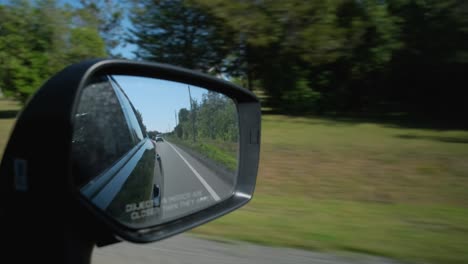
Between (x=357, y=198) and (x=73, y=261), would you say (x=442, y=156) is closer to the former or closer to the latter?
(x=357, y=198)

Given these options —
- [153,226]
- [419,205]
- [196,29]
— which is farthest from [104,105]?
[196,29]

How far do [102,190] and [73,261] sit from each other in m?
0.29

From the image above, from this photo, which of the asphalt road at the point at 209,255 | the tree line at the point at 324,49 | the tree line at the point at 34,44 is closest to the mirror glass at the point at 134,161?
the asphalt road at the point at 209,255

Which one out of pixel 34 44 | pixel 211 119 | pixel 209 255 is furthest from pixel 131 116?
pixel 34 44

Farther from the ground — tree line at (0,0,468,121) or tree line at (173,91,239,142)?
tree line at (0,0,468,121)

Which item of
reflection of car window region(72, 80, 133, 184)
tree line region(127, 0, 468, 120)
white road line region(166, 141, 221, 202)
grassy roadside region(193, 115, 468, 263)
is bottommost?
grassy roadside region(193, 115, 468, 263)

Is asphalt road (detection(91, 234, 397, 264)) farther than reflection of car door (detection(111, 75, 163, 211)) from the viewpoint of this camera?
Yes

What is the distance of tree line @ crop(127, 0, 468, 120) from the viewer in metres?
24.3

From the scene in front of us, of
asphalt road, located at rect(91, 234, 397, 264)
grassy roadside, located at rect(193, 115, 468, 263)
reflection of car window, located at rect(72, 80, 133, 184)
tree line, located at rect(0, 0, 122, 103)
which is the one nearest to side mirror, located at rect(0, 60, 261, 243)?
reflection of car window, located at rect(72, 80, 133, 184)

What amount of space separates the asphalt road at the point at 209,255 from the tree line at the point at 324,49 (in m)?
20.5

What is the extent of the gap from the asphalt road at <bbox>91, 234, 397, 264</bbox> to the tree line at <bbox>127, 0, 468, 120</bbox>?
67.4 feet

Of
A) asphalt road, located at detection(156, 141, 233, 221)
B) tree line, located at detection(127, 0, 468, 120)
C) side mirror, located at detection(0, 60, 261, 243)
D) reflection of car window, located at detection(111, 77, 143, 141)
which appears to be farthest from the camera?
tree line, located at detection(127, 0, 468, 120)

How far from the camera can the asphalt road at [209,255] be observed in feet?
13.2

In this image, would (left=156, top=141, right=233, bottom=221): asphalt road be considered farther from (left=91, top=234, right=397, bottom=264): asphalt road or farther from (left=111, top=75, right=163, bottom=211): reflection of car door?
(left=91, top=234, right=397, bottom=264): asphalt road
